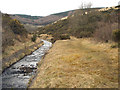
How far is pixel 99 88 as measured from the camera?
7805mm

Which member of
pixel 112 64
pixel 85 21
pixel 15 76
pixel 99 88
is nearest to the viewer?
pixel 99 88

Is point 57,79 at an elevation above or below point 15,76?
above

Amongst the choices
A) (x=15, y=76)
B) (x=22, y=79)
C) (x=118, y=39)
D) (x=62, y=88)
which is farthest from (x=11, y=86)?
(x=118, y=39)

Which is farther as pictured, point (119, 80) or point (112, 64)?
point (112, 64)

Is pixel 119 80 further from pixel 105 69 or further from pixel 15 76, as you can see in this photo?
pixel 15 76

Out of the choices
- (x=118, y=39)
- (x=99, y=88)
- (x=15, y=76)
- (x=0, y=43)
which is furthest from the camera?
(x=0, y=43)

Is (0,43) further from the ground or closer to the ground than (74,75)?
further from the ground

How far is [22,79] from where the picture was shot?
1236cm

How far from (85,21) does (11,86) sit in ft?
183

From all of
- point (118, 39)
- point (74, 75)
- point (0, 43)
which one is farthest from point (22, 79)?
point (118, 39)

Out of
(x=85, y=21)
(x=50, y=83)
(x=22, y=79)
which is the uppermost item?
(x=85, y=21)

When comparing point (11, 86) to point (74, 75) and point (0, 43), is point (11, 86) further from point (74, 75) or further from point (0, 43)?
point (0, 43)

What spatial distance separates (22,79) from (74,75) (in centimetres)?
620

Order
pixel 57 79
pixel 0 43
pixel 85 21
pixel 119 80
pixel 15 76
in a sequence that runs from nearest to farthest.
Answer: pixel 119 80
pixel 57 79
pixel 15 76
pixel 0 43
pixel 85 21
